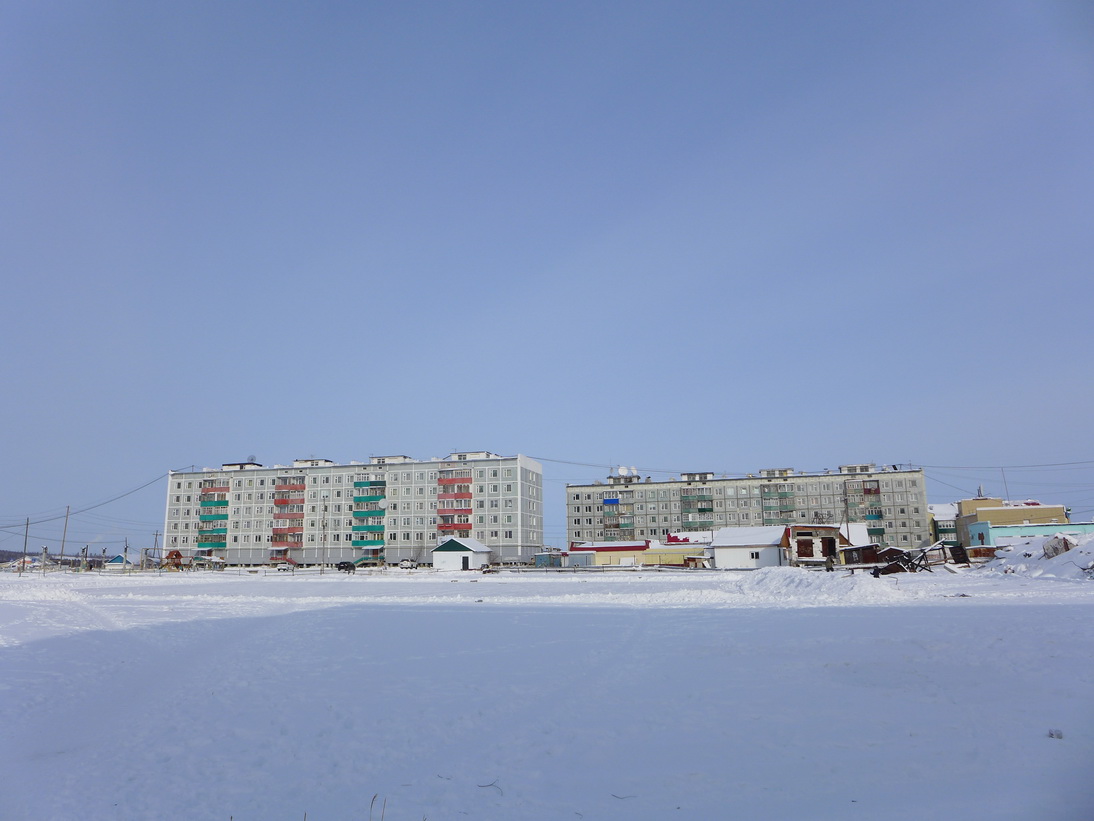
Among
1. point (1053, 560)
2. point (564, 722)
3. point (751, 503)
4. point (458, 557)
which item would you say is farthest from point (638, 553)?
point (564, 722)

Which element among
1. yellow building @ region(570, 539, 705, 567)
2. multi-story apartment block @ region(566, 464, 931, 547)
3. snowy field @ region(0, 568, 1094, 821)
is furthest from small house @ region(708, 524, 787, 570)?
snowy field @ region(0, 568, 1094, 821)

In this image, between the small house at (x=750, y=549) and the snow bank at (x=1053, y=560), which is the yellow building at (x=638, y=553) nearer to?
the small house at (x=750, y=549)

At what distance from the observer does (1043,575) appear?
134ft

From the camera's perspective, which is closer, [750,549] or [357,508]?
[750,549]

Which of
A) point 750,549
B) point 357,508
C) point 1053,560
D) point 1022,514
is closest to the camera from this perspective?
point 1053,560

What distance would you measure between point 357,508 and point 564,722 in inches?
5417

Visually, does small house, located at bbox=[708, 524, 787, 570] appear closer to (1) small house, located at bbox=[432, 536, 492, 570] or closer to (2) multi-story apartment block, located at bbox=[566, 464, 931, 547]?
(1) small house, located at bbox=[432, 536, 492, 570]

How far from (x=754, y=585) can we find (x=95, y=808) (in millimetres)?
34954

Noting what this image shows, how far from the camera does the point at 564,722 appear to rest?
1173 cm

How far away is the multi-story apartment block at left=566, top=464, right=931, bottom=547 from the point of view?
455 feet

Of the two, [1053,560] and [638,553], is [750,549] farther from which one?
[1053,560]

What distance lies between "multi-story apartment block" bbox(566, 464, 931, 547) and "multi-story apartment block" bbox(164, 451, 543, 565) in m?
14.4

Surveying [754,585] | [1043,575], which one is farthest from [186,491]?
[1043,575]

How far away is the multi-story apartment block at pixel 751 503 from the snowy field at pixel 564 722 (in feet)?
413
